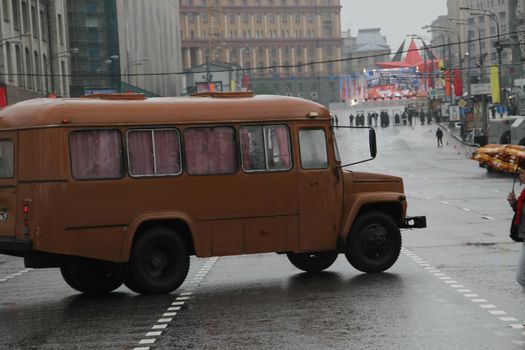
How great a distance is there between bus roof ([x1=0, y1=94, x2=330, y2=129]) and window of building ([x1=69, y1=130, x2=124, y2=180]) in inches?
6.5

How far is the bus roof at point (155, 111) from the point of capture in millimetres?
15789

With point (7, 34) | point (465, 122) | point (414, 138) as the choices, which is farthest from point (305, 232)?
point (414, 138)

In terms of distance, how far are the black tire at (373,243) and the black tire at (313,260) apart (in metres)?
0.76

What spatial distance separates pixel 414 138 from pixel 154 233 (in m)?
86.2

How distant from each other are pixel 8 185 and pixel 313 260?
5044 mm

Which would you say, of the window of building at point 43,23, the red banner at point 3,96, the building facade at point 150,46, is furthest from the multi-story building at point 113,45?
the red banner at point 3,96

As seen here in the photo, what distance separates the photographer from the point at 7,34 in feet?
202

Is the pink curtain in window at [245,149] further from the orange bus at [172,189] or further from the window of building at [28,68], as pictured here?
the window of building at [28,68]

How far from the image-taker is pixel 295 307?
14117 mm

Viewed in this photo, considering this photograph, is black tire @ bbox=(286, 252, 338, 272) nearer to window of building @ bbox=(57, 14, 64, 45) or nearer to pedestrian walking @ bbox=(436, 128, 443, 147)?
window of building @ bbox=(57, 14, 64, 45)

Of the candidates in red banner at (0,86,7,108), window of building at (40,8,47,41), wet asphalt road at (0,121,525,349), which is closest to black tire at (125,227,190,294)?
wet asphalt road at (0,121,525,349)

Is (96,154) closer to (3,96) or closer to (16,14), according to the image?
(3,96)

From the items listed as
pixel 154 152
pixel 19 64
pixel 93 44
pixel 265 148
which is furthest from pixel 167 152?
pixel 93 44

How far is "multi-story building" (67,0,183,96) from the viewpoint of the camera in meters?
100
